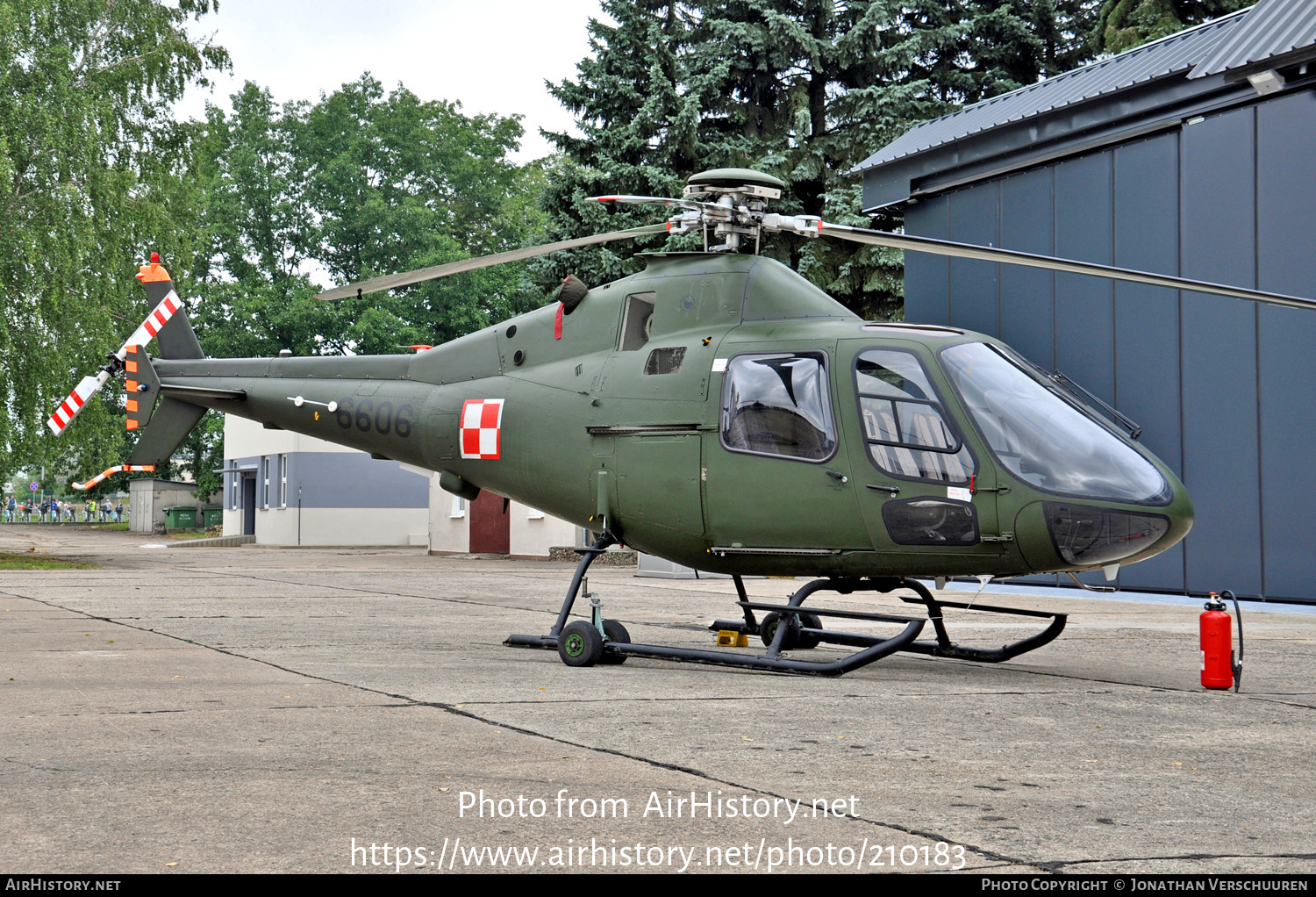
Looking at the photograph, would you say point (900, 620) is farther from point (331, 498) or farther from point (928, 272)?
point (331, 498)

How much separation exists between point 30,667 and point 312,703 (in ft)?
8.41

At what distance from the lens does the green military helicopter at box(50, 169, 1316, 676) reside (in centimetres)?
670

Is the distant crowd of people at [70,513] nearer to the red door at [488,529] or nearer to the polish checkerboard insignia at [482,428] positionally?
the red door at [488,529]

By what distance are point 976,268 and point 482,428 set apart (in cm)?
909

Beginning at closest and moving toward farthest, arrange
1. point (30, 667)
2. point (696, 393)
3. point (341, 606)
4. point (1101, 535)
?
point (1101, 535) < point (30, 667) < point (696, 393) < point (341, 606)

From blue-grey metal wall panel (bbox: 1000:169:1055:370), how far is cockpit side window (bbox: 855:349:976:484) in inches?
325

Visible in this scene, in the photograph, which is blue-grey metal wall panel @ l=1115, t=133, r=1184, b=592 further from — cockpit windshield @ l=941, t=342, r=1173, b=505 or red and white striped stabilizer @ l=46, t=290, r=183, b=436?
red and white striped stabilizer @ l=46, t=290, r=183, b=436

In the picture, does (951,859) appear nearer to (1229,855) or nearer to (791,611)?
(1229,855)

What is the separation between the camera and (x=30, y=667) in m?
7.29

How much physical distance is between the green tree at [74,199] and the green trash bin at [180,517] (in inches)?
791

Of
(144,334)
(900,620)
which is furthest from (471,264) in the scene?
(144,334)

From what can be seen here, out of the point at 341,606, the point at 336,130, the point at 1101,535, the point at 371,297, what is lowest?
the point at 341,606
